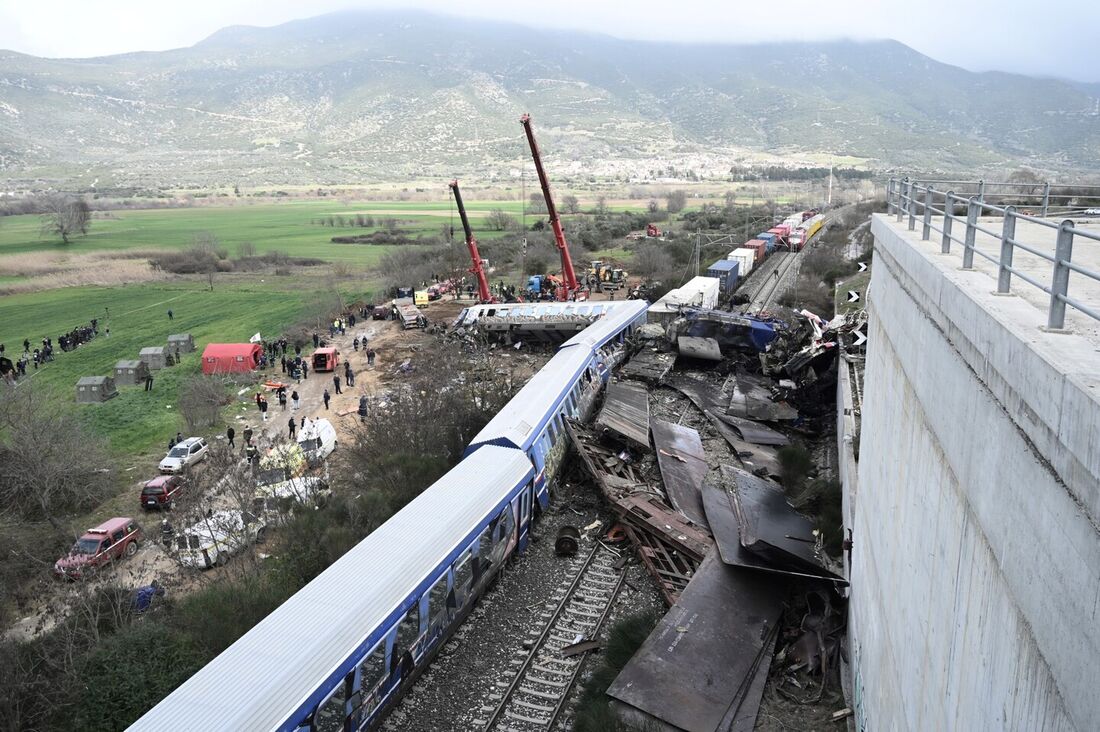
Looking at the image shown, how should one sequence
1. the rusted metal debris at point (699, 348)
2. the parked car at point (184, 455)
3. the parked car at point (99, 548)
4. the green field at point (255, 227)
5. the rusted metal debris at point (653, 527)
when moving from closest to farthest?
the rusted metal debris at point (653, 527)
the parked car at point (99, 548)
the parked car at point (184, 455)
the rusted metal debris at point (699, 348)
the green field at point (255, 227)

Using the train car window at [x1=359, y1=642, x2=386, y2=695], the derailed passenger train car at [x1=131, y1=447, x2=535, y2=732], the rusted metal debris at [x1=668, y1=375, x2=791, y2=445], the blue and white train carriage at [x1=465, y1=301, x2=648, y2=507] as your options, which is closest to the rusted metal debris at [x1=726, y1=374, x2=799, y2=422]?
the rusted metal debris at [x1=668, y1=375, x2=791, y2=445]

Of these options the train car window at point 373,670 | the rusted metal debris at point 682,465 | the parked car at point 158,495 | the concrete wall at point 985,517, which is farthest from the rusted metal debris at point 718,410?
the parked car at point 158,495

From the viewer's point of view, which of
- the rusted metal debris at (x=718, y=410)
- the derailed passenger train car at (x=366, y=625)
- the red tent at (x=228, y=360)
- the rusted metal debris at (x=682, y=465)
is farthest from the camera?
the red tent at (x=228, y=360)

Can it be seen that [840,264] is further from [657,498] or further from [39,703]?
[39,703]

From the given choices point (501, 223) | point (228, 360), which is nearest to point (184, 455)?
point (228, 360)

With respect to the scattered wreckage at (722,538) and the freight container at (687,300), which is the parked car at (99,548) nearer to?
the scattered wreckage at (722,538)

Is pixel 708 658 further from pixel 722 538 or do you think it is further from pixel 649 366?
pixel 649 366

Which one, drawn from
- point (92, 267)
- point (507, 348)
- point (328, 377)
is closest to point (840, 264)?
point (507, 348)
